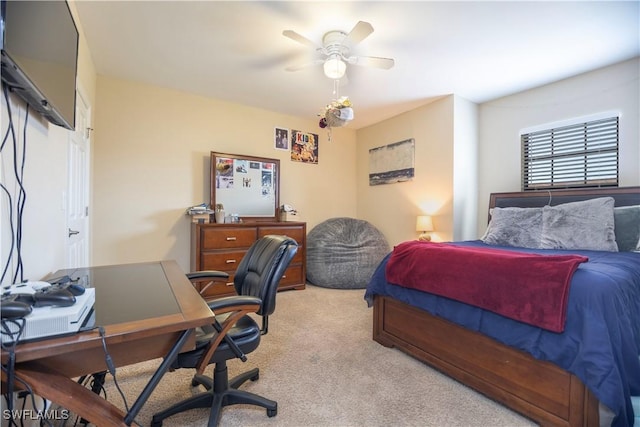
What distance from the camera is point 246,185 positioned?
412 cm

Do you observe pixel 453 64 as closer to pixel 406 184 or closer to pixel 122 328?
pixel 406 184

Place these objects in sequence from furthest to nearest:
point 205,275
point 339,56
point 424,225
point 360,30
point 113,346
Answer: point 424,225
point 339,56
point 360,30
point 205,275
point 113,346

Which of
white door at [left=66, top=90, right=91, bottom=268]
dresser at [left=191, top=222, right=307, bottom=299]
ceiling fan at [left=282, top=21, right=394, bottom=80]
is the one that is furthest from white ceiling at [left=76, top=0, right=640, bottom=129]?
dresser at [left=191, top=222, right=307, bottom=299]

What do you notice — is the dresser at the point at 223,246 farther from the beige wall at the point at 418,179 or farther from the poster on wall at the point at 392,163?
the poster on wall at the point at 392,163

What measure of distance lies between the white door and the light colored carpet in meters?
1.15

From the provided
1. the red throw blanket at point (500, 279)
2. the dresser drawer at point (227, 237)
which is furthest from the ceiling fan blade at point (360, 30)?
the dresser drawer at point (227, 237)

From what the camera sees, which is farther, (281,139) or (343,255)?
(281,139)

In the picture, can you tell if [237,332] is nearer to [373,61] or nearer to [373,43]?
[373,61]

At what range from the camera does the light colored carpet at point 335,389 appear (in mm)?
1570

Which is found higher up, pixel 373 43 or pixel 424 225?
pixel 373 43

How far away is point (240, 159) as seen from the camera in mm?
4062

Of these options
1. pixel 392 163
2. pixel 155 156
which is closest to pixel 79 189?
pixel 155 156

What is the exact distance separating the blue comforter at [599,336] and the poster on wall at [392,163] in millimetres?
2847

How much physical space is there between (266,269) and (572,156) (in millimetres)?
3617
